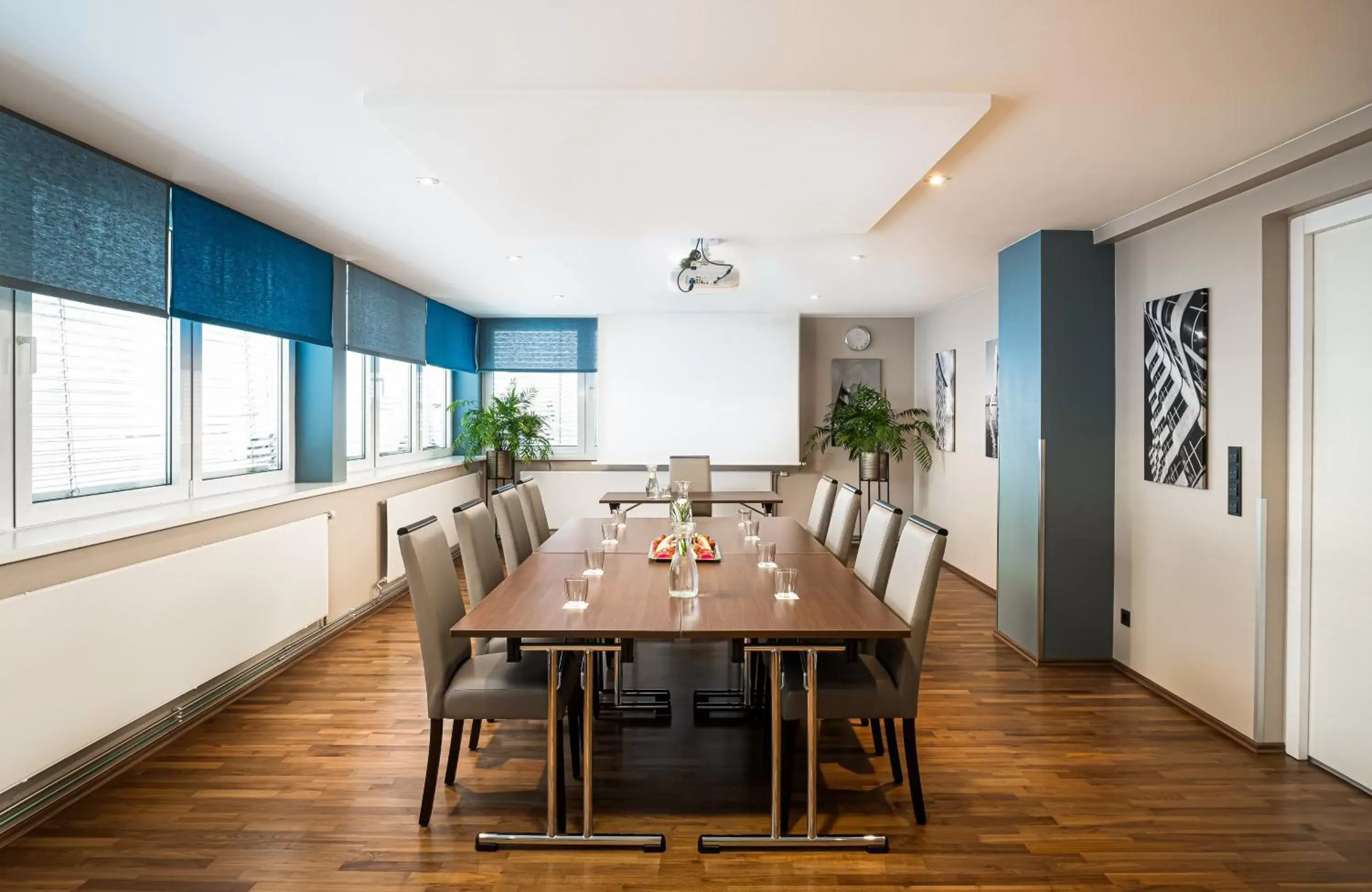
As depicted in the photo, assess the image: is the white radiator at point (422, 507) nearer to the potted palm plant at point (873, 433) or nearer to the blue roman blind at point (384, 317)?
the blue roman blind at point (384, 317)

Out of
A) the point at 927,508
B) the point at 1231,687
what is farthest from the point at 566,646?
the point at 927,508

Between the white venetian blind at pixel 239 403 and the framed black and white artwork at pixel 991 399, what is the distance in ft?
16.8

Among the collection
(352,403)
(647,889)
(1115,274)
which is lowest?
(647,889)

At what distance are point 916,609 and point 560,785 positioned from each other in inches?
53.3

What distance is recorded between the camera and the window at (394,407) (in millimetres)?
6418

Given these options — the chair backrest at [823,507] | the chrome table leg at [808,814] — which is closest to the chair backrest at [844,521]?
the chair backrest at [823,507]

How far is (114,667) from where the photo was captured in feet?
9.71

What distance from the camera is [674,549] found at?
3488mm

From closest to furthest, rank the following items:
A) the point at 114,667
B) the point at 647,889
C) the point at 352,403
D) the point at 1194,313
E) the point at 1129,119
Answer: the point at 647,889, the point at 1129,119, the point at 114,667, the point at 1194,313, the point at 352,403

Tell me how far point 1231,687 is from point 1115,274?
223cm

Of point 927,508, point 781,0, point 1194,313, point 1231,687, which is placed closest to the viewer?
point 781,0

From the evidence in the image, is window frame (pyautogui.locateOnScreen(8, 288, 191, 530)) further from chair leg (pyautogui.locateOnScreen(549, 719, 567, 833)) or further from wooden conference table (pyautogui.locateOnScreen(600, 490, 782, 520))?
wooden conference table (pyautogui.locateOnScreen(600, 490, 782, 520))

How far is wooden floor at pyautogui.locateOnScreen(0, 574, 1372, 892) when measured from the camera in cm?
235

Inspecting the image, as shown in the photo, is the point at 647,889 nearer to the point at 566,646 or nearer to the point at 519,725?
the point at 566,646
